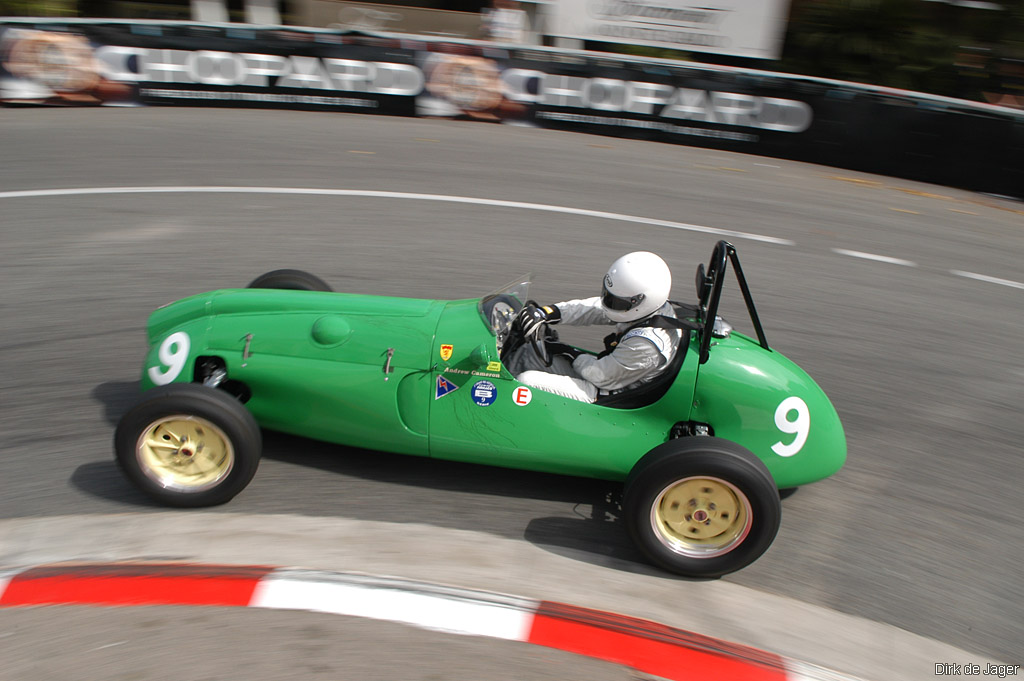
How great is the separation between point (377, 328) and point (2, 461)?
2.15 meters

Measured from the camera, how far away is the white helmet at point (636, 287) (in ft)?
13.7

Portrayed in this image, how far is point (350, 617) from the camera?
342 centimetres

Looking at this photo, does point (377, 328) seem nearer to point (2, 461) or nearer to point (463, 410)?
point (463, 410)

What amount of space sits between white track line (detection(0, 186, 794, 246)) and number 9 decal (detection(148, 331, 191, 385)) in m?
4.64

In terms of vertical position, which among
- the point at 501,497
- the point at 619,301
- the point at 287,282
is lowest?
the point at 501,497

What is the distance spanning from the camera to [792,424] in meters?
4.12

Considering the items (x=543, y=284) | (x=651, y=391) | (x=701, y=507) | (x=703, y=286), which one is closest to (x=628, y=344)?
(x=651, y=391)

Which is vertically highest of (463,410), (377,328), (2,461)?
(377,328)

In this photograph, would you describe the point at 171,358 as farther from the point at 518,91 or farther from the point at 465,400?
the point at 518,91

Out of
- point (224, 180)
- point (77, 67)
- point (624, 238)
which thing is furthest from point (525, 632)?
point (77, 67)

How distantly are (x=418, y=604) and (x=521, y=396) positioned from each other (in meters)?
1.09

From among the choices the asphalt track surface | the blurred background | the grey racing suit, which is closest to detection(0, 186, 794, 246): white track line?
the asphalt track surface

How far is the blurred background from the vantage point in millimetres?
15562

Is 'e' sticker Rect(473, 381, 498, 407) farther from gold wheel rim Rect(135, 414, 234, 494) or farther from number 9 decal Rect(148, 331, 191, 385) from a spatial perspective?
number 9 decal Rect(148, 331, 191, 385)
